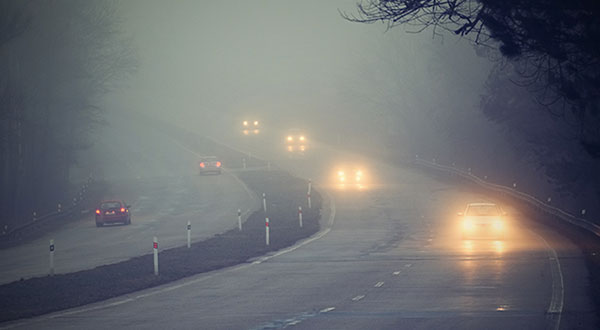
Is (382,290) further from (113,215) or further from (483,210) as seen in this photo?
(113,215)

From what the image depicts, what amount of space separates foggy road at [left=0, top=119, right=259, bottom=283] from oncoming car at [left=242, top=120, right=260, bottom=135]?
2313cm

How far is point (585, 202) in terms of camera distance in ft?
177

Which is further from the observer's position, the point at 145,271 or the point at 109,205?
the point at 109,205

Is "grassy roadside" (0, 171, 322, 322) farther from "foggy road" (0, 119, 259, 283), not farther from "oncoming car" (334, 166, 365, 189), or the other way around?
"oncoming car" (334, 166, 365, 189)

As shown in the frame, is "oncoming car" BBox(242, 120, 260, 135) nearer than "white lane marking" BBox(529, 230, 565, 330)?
No

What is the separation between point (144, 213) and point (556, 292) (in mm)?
40327

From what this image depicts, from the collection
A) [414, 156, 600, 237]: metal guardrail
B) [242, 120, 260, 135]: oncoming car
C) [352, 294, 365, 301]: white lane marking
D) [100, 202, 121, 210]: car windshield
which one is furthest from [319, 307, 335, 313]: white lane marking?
[242, 120, 260, 135]: oncoming car

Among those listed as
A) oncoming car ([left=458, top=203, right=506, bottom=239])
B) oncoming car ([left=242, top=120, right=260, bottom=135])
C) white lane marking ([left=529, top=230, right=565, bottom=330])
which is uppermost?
oncoming car ([left=242, top=120, right=260, bottom=135])

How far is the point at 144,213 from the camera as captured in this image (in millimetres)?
55625

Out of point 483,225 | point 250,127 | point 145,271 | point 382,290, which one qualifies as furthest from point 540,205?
point 250,127

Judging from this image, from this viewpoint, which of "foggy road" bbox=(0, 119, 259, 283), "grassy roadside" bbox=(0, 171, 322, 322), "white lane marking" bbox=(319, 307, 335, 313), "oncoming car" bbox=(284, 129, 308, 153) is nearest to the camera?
"white lane marking" bbox=(319, 307, 335, 313)

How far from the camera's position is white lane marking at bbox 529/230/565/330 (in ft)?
49.3

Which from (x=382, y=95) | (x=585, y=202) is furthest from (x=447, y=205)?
(x=382, y=95)

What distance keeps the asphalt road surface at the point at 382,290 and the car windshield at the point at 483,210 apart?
1.21 metres
